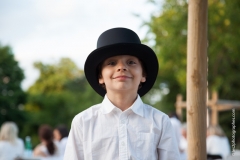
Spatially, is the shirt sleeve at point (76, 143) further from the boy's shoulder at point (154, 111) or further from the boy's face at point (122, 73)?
the boy's shoulder at point (154, 111)

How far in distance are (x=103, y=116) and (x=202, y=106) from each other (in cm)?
83

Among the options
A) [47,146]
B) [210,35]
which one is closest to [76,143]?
[47,146]

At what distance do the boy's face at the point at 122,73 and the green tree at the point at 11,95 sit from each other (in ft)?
95.1

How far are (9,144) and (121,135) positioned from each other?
6.23 m

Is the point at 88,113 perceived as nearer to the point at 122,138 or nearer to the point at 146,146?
the point at 122,138

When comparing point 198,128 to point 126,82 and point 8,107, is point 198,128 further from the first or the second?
point 8,107

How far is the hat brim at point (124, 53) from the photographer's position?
2.63 m

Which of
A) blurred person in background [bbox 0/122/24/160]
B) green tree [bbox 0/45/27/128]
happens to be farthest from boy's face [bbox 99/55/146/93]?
green tree [bbox 0/45/27/128]

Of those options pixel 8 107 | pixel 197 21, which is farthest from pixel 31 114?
pixel 197 21

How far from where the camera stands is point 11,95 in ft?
103

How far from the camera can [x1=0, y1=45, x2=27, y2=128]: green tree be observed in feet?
102

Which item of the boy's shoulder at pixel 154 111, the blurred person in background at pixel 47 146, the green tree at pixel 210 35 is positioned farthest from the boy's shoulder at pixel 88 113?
the green tree at pixel 210 35

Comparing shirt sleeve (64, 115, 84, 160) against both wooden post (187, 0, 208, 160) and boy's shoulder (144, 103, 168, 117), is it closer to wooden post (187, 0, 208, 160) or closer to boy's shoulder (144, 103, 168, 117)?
boy's shoulder (144, 103, 168, 117)

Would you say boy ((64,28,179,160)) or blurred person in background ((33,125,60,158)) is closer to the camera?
boy ((64,28,179,160))
